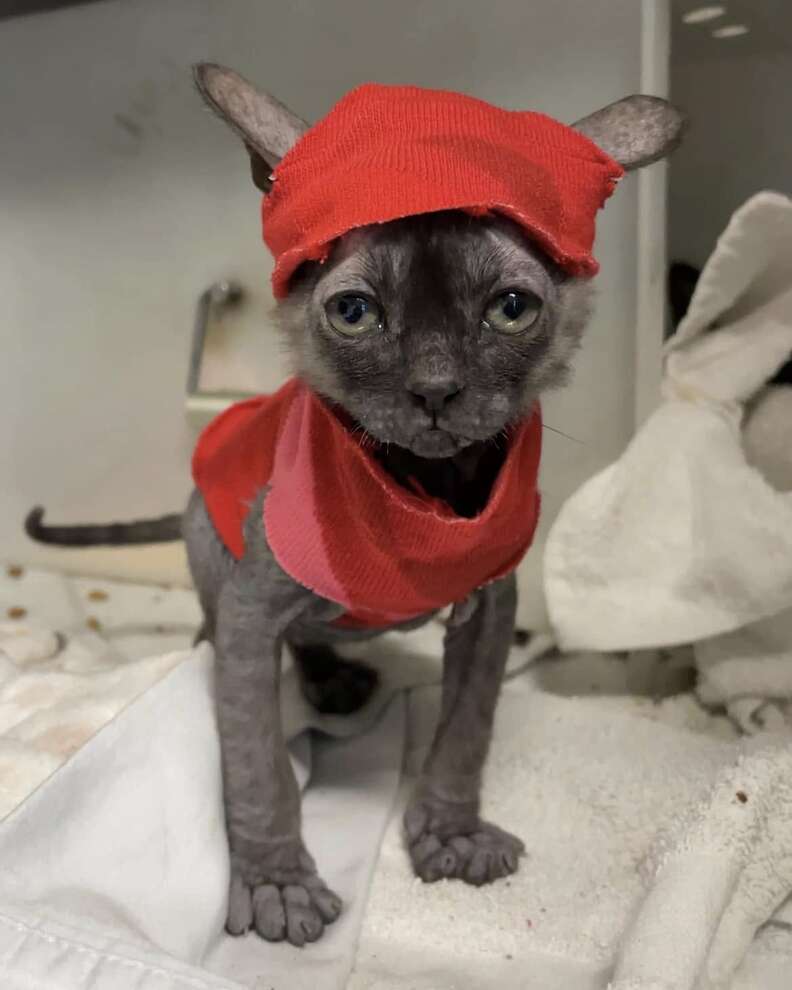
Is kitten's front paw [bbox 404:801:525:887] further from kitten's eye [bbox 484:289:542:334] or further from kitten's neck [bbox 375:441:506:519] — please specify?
kitten's eye [bbox 484:289:542:334]

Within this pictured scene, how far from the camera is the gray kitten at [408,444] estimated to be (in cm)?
59

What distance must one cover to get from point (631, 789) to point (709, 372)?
0.42m

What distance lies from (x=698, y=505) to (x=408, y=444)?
0.48 metres

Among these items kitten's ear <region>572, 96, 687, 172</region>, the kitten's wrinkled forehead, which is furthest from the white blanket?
kitten's ear <region>572, 96, 687, 172</region>

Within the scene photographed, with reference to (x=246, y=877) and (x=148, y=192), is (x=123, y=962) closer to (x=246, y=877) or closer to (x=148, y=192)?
(x=246, y=877)

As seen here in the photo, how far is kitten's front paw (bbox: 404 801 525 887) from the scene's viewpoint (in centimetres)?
87

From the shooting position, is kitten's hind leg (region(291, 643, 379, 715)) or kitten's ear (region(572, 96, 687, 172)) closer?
kitten's ear (region(572, 96, 687, 172))

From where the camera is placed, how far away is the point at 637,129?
693 millimetres

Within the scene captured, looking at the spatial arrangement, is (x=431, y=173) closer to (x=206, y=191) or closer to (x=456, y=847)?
(x=456, y=847)

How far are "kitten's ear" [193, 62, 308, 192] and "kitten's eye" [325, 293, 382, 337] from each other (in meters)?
0.14

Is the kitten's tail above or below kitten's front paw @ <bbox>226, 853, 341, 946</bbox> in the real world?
above

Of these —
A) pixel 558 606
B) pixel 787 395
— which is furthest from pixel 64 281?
pixel 787 395

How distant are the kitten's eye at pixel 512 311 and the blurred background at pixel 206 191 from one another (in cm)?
34

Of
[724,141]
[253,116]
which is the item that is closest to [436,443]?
[253,116]
